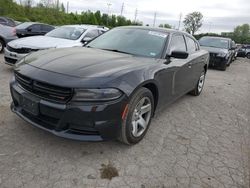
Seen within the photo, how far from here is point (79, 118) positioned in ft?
7.75

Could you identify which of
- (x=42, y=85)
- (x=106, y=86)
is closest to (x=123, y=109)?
(x=106, y=86)

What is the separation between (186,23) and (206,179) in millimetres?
60192

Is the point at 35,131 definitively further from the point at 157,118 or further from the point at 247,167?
the point at 247,167

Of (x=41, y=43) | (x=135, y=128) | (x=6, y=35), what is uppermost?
(x=41, y=43)

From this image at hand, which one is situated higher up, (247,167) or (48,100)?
(48,100)

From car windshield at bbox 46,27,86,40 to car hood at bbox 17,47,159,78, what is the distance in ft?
12.6

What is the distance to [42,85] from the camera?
96.7 inches

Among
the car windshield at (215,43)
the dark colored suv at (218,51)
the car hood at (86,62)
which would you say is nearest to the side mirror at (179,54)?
the car hood at (86,62)

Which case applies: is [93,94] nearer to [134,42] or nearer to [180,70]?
[134,42]

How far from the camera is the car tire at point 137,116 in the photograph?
2.70 metres

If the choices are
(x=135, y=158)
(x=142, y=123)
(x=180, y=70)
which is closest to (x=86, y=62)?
(x=142, y=123)

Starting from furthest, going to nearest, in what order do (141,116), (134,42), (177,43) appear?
1. (177,43)
2. (134,42)
3. (141,116)

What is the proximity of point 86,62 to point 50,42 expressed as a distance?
3.84 metres

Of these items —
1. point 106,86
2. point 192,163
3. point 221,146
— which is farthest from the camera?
point 221,146
